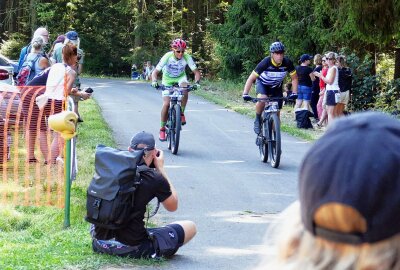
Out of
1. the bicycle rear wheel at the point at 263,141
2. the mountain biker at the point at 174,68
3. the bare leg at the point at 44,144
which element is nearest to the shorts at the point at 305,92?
the mountain biker at the point at 174,68

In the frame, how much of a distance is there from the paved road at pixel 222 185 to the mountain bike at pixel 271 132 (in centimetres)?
20

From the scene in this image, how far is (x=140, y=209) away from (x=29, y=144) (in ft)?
14.2

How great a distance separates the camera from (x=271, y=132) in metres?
12.3

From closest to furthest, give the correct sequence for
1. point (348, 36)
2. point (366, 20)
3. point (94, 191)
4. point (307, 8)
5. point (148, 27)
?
point (94, 191), point (366, 20), point (348, 36), point (307, 8), point (148, 27)

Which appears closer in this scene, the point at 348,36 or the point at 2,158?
the point at 2,158

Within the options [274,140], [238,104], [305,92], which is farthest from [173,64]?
[238,104]

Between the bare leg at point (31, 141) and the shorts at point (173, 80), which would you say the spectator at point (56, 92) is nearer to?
the bare leg at point (31, 141)

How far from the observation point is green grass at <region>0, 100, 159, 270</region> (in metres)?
6.33

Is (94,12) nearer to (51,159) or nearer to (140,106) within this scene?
(140,106)

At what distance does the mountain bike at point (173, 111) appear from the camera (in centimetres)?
1341

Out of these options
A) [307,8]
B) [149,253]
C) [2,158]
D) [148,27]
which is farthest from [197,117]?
[148,27]

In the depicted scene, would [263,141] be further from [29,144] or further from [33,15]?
[33,15]

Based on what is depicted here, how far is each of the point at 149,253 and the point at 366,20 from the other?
13812mm

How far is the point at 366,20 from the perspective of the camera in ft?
63.2
